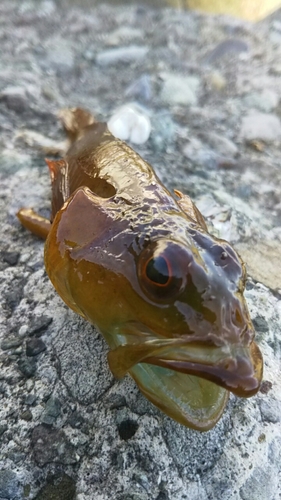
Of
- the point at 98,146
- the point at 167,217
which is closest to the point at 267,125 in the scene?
the point at 98,146

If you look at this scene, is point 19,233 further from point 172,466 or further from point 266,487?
point 266,487

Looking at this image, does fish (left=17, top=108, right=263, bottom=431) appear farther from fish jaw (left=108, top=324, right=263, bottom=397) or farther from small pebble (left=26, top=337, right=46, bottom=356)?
small pebble (left=26, top=337, right=46, bottom=356)

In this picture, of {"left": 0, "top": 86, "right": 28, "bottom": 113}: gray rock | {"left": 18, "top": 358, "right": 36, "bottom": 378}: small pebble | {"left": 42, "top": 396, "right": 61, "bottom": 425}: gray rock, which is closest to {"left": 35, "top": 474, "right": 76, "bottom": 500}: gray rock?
{"left": 42, "top": 396, "right": 61, "bottom": 425}: gray rock

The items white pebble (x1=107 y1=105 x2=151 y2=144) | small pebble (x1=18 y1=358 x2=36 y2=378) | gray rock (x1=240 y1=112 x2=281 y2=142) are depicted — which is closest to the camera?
small pebble (x1=18 y1=358 x2=36 y2=378)

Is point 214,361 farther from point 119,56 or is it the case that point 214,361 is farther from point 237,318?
point 119,56

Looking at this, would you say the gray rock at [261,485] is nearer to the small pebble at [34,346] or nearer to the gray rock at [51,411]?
the gray rock at [51,411]

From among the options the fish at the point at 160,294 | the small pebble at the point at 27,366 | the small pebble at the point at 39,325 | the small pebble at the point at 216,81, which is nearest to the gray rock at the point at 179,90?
the small pebble at the point at 216,81

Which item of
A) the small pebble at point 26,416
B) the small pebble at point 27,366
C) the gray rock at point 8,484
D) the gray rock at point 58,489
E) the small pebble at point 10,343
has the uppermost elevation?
the small pebble at point 27,366
